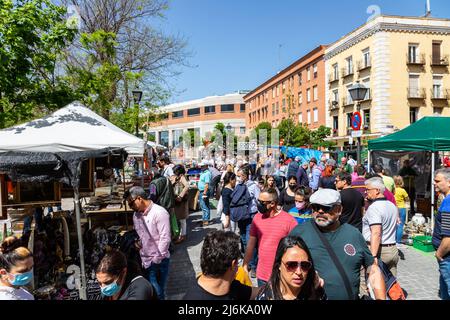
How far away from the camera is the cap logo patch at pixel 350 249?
2613 mm

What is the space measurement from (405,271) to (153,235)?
4716 mm

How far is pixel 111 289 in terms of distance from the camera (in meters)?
2.63

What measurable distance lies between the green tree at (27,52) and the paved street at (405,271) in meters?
4.42

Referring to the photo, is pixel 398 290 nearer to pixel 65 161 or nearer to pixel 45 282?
pixel 65 161

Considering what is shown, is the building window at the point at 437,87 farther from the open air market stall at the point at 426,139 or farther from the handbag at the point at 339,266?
the handbag at the point at 339,266

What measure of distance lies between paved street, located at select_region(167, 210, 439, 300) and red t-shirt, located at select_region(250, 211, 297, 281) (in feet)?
3.52

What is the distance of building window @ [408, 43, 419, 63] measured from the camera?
30.1 metres

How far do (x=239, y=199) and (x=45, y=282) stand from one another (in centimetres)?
344

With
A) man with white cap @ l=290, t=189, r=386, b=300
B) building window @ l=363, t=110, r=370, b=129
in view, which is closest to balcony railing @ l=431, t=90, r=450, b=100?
building window @ l=363, t=110, r=370, b=129

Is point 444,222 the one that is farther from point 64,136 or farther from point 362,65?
point 362,65

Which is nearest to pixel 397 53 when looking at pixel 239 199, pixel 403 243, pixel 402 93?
pixel 402 93

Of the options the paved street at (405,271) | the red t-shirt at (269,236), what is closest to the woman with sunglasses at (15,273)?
the paved street at (405,271)

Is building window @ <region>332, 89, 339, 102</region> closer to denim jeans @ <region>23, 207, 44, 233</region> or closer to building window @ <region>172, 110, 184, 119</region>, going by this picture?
denim jeans @ <region>23, 207, 44, 233</region>

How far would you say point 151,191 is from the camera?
654cm
